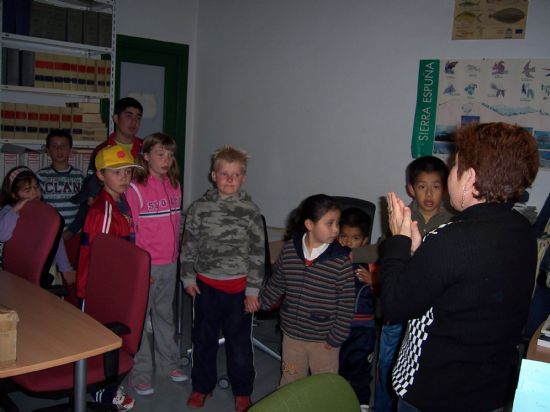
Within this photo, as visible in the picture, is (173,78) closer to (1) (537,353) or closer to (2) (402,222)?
(2) (402,222)

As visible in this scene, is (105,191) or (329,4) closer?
(105,191)

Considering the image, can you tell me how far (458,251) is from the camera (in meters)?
1.31

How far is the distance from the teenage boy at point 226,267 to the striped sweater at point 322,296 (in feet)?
0.99

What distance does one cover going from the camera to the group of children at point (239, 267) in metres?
2.40

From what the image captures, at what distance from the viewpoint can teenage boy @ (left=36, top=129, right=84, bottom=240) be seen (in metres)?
3.86

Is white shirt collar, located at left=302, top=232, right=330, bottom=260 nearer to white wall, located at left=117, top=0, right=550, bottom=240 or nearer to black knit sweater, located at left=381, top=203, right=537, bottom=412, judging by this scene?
black knit sweater, located at left=381, top=203, right=537, bottom=412

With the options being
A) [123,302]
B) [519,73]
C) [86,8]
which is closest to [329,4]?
[519,73]

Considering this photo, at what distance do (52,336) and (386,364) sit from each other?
1.47 metres

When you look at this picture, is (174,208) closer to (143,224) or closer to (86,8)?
(143,224)

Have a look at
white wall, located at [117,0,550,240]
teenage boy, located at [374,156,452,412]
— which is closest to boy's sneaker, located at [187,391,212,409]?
teenage boy, located at [374,156,452,412]

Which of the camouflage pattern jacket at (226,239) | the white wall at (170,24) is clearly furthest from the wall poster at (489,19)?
the white wall at (170,24)

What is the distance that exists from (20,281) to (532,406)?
2142 mm

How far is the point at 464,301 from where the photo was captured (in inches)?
52.6

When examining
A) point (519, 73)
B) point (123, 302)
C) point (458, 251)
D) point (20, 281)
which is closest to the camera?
point (458, 251)
